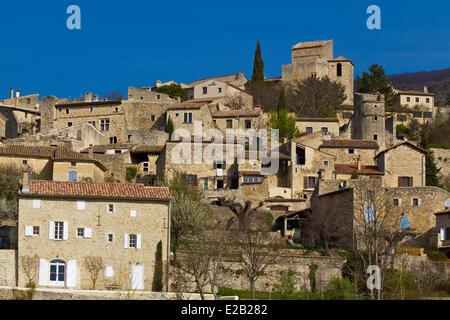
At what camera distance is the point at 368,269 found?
41562mm

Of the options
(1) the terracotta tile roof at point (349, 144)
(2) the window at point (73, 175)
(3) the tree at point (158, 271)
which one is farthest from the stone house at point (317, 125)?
(3) the tree at point (158, 271)

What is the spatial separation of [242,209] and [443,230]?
46.6 ft

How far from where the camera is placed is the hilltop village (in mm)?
42062

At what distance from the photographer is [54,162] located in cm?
5731

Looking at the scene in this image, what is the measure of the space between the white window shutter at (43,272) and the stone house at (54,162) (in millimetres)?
16436

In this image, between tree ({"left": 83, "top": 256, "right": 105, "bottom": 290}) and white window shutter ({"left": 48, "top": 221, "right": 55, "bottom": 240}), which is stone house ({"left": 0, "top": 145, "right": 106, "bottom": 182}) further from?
tree ({"left": 83, "top": 256, "right": 105, "bottom": 290})

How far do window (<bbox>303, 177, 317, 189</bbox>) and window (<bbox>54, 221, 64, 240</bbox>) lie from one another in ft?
84.7

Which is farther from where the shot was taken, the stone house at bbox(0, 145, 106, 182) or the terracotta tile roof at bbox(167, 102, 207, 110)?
the terracotta tile roof at bbox(167, 102, 207, 110)

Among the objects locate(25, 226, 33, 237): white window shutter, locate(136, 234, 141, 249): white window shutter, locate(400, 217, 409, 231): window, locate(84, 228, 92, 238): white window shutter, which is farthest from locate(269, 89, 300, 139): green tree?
locate(25, 226, 33, 237): white window shutter

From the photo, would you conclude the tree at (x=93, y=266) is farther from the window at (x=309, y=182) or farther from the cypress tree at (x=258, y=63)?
the cypress tree at (x=258, y=63)

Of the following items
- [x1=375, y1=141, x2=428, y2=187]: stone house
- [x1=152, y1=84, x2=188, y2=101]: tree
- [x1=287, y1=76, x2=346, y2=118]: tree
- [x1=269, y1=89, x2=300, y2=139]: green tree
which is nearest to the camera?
[x1=375, y1=141, x2=428, y2=187]: stone house

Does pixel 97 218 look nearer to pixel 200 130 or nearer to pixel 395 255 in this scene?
pixel 395 255

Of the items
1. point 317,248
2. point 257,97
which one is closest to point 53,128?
point 257,97

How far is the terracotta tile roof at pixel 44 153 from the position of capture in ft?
190
